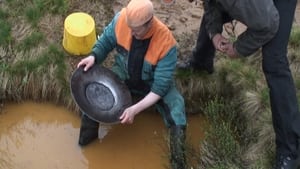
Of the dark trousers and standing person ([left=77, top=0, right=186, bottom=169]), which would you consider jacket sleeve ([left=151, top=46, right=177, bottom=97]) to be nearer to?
standing person ([left=77, top=0, right=186, bottom=169])

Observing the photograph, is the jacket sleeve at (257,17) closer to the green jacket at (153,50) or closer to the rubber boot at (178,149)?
the green jacket at (153,50)

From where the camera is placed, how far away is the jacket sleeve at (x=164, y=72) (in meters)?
3.84

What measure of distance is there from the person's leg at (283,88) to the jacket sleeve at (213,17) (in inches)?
13.5

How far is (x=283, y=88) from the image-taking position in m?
3.39

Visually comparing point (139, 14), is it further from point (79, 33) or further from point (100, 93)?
point (79, 33)

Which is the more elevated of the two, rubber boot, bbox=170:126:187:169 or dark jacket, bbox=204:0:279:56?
dark jacket, bbox=204:0:279:56

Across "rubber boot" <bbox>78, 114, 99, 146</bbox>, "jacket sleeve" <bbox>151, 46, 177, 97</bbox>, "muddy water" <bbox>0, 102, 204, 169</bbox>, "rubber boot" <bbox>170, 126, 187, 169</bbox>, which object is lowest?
"muddy water" <bbox>0, 102, 204, 169</bbox>

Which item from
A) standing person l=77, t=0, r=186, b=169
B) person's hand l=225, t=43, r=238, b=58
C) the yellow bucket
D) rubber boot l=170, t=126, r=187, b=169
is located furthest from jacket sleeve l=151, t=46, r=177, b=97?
the yellow bucket

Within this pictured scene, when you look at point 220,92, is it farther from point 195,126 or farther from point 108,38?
point 108,38

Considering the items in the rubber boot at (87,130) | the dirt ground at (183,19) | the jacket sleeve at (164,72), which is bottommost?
the rubber boot at (87,130)

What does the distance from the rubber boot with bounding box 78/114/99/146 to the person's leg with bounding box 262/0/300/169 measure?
1.29 meters

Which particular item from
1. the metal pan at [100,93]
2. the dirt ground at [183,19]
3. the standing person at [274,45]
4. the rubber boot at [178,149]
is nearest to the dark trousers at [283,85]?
the standing person at [274,45]

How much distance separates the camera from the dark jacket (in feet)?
10.1

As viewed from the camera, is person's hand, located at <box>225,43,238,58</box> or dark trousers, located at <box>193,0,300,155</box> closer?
dark trousers, located at <box>193,0,300,155</box>
